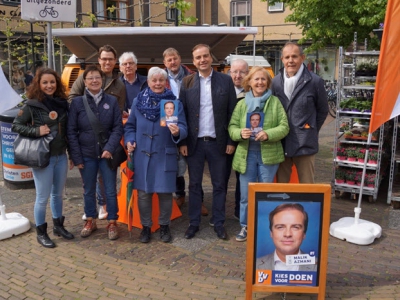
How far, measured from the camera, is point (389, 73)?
14.8 feet

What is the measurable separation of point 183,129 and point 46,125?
1.41 meters

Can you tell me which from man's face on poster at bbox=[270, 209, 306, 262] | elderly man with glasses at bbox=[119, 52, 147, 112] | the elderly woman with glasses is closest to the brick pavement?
man's face on poster at bbox=[270, 209, 306, 262]

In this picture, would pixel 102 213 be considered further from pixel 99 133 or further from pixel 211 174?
pixel 211 174

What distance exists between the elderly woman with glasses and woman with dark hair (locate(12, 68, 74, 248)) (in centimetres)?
71

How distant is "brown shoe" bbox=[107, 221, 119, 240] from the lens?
15.8 ft

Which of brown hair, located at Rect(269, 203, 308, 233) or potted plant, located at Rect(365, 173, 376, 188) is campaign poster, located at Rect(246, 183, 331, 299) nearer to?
brown hair, located at Rect(269, 203, 308, 233)

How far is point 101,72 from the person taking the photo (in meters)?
4.68

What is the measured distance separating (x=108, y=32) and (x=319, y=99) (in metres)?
3.47

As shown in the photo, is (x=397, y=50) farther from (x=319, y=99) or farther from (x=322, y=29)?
(x=322, y=29)

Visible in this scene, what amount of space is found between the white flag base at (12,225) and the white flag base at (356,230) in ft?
11.9

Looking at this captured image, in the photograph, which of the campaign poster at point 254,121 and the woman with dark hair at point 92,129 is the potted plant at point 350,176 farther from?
the woman with dark hair at point 92,129

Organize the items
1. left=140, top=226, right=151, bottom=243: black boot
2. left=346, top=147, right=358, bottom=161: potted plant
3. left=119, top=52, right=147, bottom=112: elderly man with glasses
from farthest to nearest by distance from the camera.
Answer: left=346, top=147, right=358, bottom=161: potted plant
left=119, top=52, right=147, bottom=112: elderly man with glasses
left=140, top=226, right=151, bottom=243: black boot

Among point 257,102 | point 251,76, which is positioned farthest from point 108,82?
point 257,102

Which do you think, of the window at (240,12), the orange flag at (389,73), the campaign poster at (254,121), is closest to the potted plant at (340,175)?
the orange flag at (389,73)
